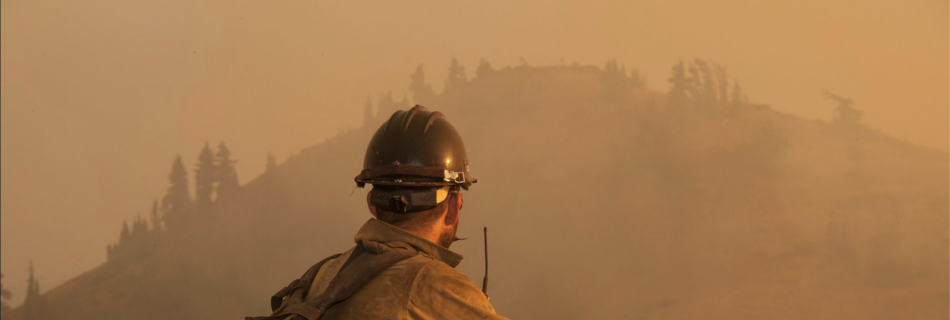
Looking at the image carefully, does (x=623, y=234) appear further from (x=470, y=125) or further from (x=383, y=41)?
(x=383, y=41)

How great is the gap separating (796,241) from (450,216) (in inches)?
130

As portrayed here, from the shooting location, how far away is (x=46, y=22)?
24.2 ft

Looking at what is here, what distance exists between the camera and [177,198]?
6.88m

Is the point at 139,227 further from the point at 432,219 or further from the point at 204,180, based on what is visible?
the point at 432,219

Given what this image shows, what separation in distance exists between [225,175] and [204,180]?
23 cm

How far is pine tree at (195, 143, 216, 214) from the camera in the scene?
6.79 metres

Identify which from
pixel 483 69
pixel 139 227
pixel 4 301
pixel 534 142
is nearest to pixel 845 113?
pixel 534 142

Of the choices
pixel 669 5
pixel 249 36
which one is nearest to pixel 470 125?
pixel 669 5

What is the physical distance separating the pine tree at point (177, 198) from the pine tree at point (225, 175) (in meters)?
0.34

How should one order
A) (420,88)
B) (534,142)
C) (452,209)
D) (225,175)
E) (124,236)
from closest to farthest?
(452,209) < (534,142) < (420,88) < (225,175) < (124,236)

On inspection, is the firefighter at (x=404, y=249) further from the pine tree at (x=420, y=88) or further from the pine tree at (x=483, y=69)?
the pine tree at (x=420, y=88)

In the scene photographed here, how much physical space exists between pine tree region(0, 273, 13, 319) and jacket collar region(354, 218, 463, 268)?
6.29 metres

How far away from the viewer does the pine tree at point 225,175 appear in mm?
6719

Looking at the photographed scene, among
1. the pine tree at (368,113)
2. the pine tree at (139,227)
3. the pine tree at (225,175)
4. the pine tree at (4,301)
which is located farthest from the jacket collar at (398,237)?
the pine tree at (4,301)
